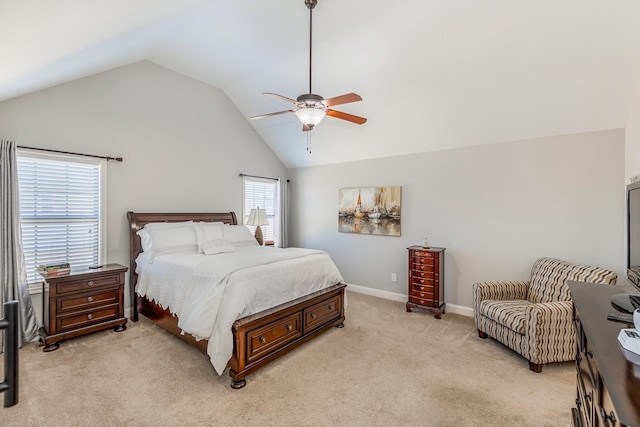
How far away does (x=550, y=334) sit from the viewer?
2760 millimetres

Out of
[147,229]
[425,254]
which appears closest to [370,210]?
[425,254]

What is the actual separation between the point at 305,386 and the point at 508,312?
2160 mm

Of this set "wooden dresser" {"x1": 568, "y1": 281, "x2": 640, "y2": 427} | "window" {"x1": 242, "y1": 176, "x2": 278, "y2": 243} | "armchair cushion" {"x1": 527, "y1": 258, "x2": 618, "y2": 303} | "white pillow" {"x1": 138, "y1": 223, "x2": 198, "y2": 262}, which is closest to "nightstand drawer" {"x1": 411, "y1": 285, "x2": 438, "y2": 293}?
"armchair cushion" {"x1": 527, "y1": 258, "x2": 618, "y2": 303}

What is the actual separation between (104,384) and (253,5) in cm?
364

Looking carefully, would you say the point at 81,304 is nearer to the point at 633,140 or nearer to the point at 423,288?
the point at 423,288

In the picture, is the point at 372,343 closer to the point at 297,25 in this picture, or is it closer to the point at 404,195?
the point at 404,195

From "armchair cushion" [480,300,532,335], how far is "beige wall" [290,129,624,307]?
780 millimetres

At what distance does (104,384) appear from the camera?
8.25 ft

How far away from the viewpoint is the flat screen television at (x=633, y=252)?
5.11 feet

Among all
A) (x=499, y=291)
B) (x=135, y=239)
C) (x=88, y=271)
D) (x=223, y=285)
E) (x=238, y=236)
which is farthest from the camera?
(x=238, y=236)

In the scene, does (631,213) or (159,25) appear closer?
(631,213)

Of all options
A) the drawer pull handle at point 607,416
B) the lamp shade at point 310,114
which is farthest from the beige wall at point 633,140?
the lamp shade at point 310,114

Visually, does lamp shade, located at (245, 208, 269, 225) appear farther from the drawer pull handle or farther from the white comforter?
the drawer pull handle

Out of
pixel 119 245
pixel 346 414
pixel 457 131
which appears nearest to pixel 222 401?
pixel 346 414
